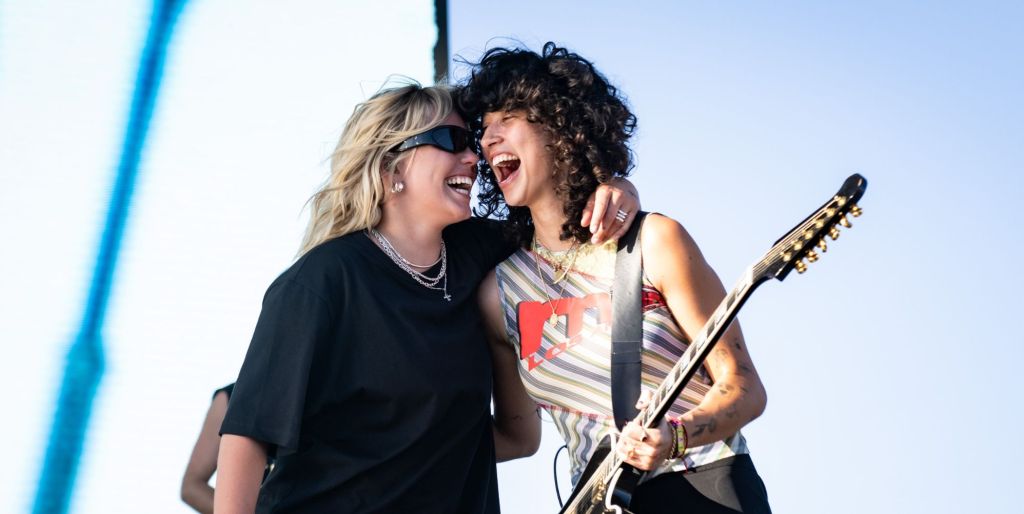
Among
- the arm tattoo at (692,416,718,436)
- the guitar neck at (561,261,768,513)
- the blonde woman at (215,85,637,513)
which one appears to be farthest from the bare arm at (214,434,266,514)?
the arm tattoo at (692,416,718,436)

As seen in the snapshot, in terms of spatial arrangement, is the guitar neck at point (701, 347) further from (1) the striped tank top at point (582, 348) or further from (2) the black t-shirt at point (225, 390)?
(2) the black t-shirt at point (225, 390)

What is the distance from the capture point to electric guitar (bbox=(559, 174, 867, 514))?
191cm

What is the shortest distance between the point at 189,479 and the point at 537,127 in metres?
1.84

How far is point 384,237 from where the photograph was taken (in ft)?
9.39

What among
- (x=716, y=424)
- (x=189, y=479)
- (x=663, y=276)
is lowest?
(x=189, y=479)

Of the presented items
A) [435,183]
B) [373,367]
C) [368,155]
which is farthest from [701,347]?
[368,155]

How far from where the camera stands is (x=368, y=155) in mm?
2984

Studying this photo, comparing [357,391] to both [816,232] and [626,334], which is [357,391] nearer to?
[626,334]

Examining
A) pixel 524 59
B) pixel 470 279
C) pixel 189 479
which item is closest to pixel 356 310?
pixel 470 279

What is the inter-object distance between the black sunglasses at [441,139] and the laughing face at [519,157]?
11cm

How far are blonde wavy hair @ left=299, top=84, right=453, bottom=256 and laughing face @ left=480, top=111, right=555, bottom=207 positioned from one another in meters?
0.21

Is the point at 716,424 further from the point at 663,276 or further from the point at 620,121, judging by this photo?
the point at 620,121

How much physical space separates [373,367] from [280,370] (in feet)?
0.81

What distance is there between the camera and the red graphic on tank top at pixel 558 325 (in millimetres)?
2545
